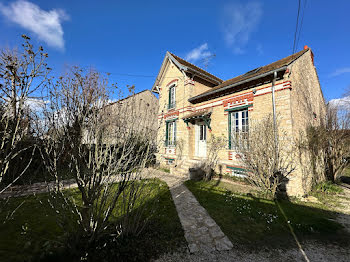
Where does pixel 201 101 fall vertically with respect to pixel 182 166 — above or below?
above

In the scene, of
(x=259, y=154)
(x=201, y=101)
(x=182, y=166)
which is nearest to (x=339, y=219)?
(x=259, y=154)

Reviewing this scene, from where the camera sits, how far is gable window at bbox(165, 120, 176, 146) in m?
11.3

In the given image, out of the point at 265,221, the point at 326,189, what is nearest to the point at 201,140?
the point at 326,189

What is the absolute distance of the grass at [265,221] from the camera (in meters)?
3.15

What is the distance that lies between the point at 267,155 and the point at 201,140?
187 inches

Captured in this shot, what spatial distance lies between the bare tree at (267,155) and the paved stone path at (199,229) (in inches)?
94.8

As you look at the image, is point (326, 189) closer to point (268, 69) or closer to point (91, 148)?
point (268, 69)

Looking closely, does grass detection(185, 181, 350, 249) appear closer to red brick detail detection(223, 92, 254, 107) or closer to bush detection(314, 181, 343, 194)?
bush detection(314, 181, 343, 194)

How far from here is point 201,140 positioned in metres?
9.73

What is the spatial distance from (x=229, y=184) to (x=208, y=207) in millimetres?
2718

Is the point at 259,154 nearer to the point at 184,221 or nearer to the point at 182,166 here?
the point at 184,221

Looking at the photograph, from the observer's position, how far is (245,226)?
3555 millimetres

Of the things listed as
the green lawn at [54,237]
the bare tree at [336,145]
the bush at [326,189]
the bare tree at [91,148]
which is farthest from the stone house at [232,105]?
the green lawn at [54,237]

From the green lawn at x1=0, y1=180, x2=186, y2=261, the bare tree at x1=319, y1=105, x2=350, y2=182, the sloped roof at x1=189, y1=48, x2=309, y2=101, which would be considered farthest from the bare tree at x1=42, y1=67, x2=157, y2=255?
the bare tree at x1=319, y1=105, x2=350, y2=182
